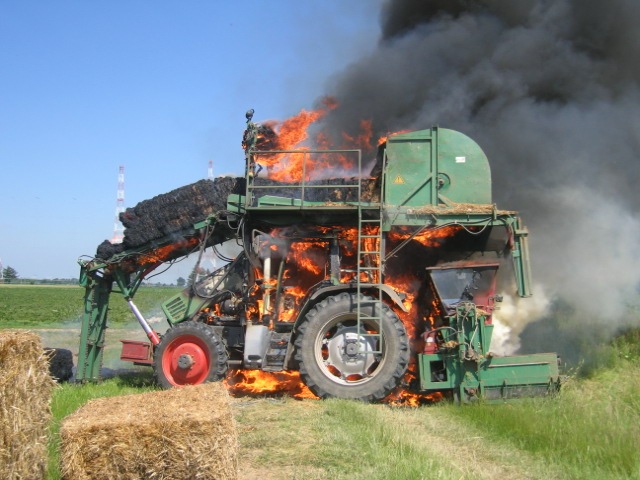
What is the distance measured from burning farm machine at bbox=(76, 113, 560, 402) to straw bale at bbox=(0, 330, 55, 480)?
483 cm

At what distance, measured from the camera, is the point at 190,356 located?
392 inches

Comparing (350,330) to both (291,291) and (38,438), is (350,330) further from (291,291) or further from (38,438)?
(38,438)

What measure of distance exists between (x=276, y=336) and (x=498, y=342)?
3.59m

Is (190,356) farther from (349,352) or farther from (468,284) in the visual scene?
(468,284)

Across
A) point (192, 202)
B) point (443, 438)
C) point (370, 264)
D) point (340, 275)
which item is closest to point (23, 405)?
point (443, 438)

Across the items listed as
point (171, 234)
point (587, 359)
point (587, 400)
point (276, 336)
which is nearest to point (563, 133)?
point (587, 359)

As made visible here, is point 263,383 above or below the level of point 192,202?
below

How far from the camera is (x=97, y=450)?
14.6 ft

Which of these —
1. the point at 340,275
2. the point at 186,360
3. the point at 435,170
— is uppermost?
the point at 435,170

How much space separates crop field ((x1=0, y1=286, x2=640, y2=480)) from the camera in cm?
549

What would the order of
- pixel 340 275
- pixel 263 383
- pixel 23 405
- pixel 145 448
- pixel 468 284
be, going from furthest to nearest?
pixel 263 383
pixel 340 275
pixel 468 284
pixel 23 405
pixel 145 448

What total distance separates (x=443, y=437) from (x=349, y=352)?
243 centimetres

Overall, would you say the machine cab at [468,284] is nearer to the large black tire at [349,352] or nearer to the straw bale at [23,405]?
the large black tire at [349,352]

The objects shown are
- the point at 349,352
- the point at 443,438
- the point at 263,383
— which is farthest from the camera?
the point at 263,383
